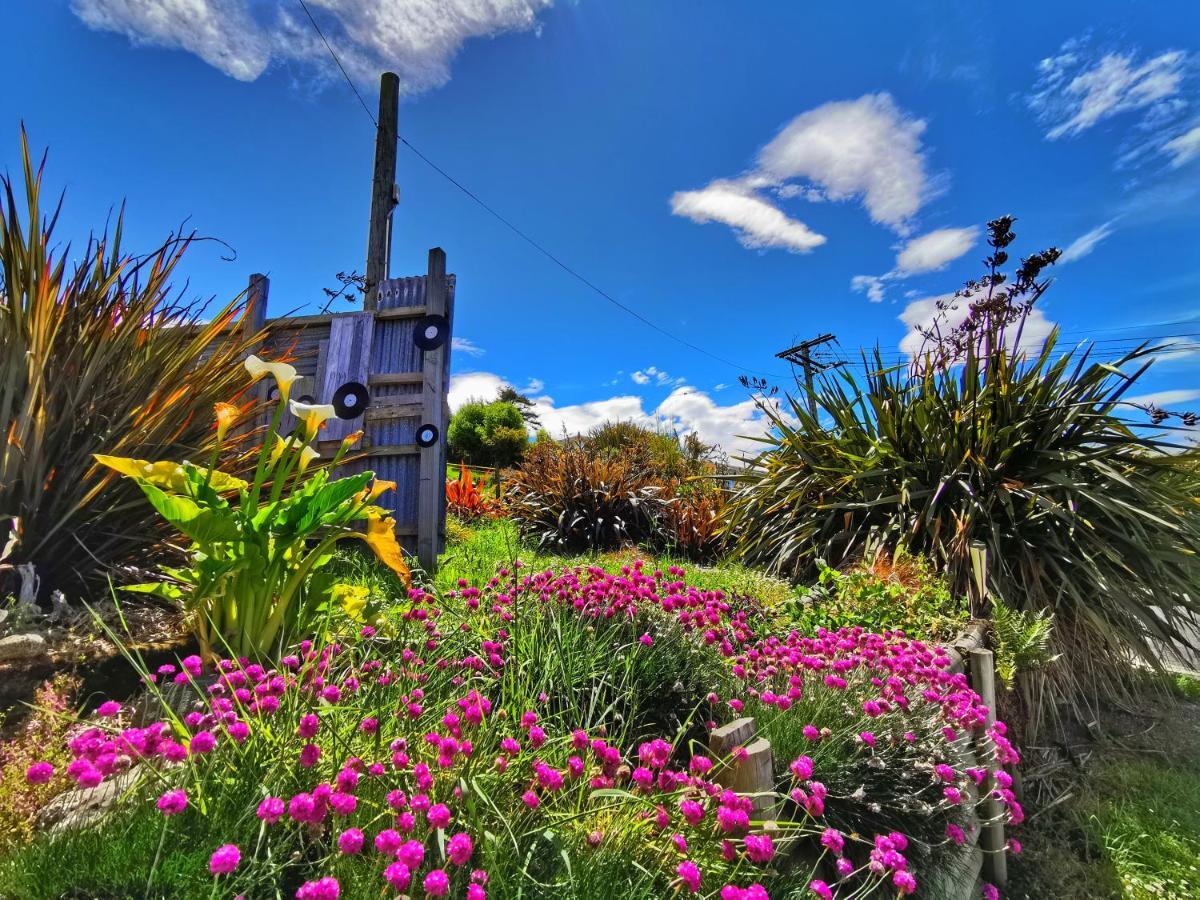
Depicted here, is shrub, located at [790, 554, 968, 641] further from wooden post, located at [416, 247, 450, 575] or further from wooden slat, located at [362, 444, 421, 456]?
wooden slat, located at [362, 444, 421, 456]

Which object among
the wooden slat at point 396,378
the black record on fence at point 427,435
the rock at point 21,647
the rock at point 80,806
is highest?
the wooden slat at point 396,378

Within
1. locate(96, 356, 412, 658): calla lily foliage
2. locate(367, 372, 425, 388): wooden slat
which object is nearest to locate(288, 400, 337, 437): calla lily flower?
locate(96, 356, 412, 658): calla lily foliage

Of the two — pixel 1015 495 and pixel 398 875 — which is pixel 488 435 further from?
pixel 398 875

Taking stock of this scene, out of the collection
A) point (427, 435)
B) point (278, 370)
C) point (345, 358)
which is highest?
point (345, 358)

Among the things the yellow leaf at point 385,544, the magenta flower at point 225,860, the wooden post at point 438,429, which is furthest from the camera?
the wooden post at point 438,429

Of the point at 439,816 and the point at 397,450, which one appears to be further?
the point at 397,450

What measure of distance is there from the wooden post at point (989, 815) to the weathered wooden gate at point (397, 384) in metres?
3.79

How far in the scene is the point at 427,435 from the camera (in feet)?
16.9

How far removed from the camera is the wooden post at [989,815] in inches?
103

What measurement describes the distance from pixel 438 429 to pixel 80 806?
4.07 meters

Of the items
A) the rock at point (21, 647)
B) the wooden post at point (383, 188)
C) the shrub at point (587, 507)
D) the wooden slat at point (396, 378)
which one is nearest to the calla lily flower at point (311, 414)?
the rock at point (21, 647)

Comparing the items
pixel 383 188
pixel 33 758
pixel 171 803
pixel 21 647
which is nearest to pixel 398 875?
pixel 171 803

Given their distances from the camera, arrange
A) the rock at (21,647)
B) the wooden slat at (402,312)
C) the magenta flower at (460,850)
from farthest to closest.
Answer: the wooden slat at (402,312) → the rock at (21,647) → the magenta flower at (460,850)

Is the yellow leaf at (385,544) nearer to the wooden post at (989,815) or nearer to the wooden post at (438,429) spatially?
the wooden post at (438,429)
